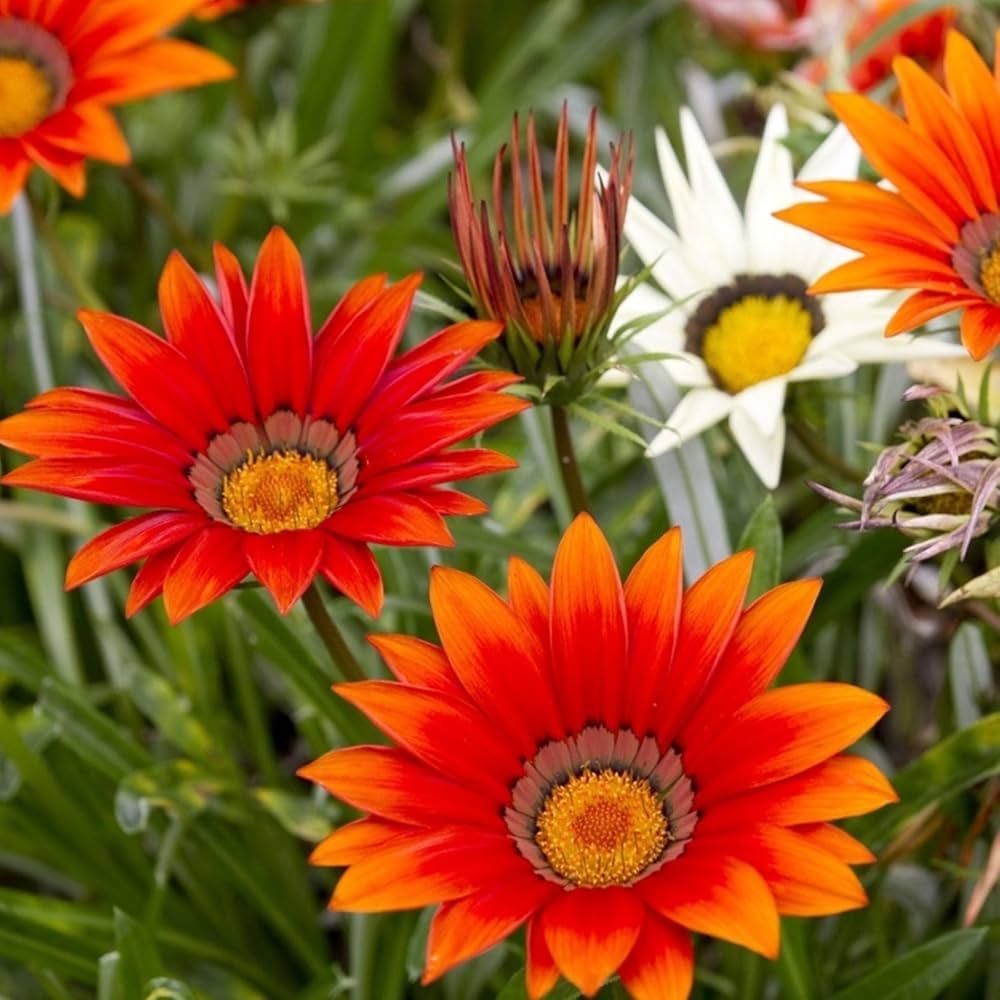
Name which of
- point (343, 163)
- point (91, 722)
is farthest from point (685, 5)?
point (91, 722)

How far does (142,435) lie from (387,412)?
0.48ft

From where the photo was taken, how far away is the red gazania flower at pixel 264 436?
831 millimetres

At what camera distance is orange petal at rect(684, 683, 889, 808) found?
774 mm

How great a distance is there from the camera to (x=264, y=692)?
158 cm

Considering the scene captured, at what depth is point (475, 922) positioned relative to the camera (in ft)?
2.35

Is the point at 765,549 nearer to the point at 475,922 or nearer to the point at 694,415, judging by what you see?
the point at 694,415

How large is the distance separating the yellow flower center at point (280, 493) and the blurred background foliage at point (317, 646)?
12cm

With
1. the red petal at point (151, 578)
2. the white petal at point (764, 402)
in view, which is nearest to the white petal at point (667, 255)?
the white petal at point (764, 402)

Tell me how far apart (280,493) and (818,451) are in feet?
1.32

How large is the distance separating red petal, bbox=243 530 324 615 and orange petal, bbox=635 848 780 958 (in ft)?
0.76

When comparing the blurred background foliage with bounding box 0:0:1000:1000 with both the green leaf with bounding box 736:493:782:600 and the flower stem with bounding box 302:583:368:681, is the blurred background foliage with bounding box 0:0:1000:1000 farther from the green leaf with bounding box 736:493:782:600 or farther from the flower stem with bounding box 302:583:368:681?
the flower stem with bounding box 302:583:368:681

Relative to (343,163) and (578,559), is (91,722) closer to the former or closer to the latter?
(578,559)

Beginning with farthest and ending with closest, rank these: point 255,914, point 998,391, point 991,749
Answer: point 255,914 < point 998,391 < point 991,749

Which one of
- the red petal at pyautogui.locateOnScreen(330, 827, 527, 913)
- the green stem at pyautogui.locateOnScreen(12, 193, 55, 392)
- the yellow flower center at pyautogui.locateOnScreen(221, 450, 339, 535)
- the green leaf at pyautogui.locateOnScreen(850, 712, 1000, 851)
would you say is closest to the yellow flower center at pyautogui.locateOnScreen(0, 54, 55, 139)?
the green stem at pyautogui.locateOnScreen(12, 193, 55, 392)
